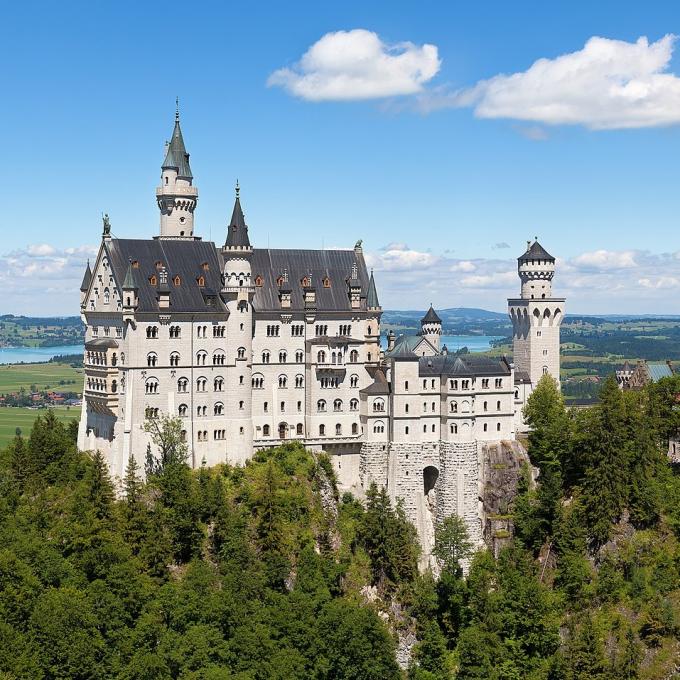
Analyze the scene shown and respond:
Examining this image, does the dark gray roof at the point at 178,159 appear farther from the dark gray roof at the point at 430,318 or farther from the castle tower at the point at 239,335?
the dark gray roof at the point at 430,318

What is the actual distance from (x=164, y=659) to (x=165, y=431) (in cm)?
2296

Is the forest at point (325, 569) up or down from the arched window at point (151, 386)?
down

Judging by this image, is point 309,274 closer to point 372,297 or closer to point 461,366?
point 372,297

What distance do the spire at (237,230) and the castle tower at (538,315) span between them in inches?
1266

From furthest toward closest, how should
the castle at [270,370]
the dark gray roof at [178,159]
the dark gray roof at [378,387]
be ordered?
1. the dark gray roof at [178,159]
2. the dark gray roof at [378,387]
3. the castle at [270,370]

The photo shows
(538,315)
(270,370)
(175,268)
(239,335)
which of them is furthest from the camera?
(538,315)

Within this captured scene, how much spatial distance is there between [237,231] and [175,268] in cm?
666

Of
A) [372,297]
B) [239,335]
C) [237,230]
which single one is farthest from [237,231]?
[372,297]

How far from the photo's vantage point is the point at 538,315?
118 m

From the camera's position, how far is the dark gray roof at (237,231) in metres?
103

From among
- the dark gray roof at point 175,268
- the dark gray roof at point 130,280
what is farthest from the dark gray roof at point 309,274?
the dark gray roof at point 130,280

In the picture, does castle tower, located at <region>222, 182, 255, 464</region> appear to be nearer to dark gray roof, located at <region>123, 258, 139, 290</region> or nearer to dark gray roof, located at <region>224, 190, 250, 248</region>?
dark gray roof, located at <region>224, 190, 250, 248</region>

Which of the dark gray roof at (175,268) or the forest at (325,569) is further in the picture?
the dark gray roof at (175,268)

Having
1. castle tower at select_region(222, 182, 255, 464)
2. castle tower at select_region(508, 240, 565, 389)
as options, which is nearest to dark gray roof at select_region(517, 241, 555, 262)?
castle tower at select_region(508, 240, 565, 389)
